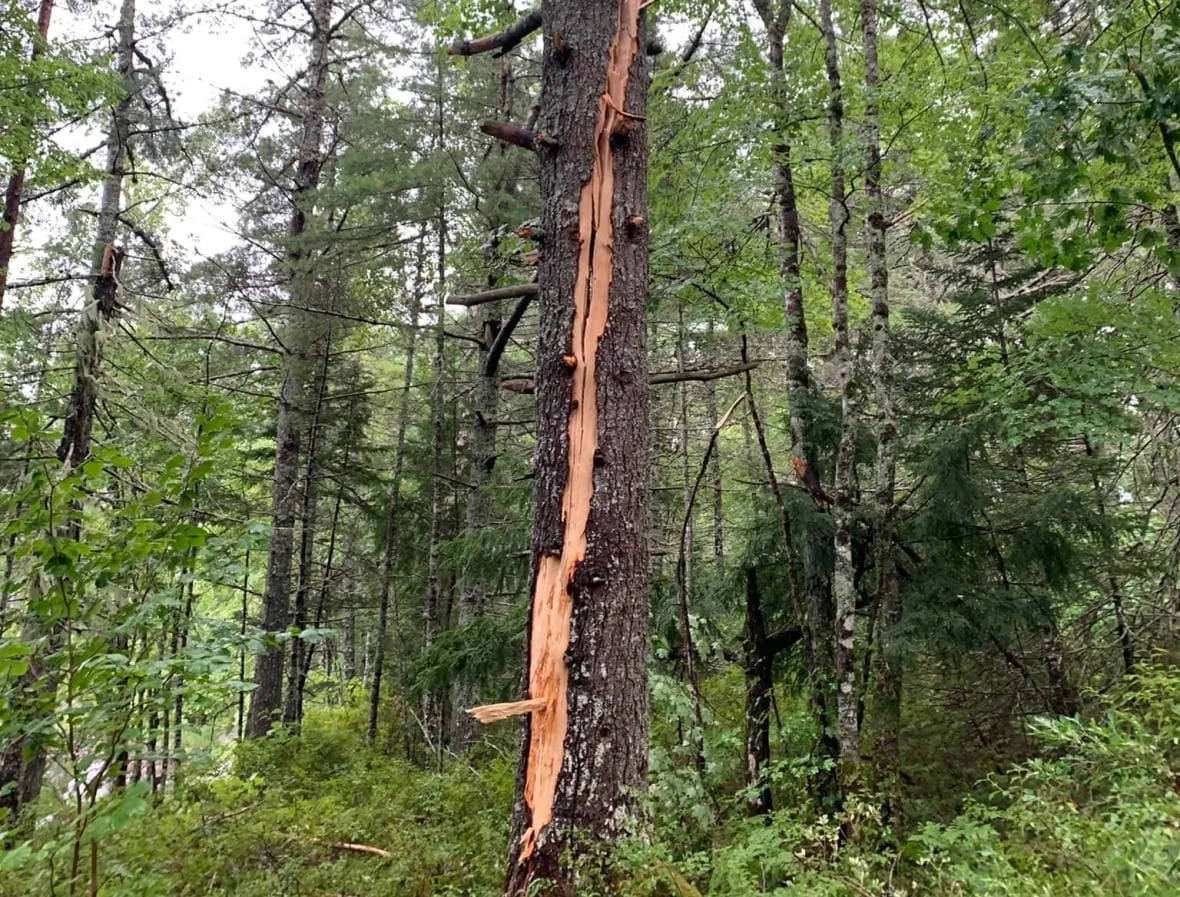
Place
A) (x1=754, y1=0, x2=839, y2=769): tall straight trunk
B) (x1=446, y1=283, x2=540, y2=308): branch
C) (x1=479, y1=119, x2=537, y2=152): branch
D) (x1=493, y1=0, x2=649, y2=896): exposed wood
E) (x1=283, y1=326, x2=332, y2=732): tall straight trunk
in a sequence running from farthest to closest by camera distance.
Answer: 1. (x1=283, y1=326, x2=332, y2=732): tall straight trunk
2. (x1=754, y1=0, x2=839, y2=769): tall straight trunk
3. (x1=446, y1=283, x2=540, y2=308): branch
4. (x1=479, y1=119, x2=537, y2=152): branch
5. (x1=493, y1=0, x2=649, y2=896): exposed wood

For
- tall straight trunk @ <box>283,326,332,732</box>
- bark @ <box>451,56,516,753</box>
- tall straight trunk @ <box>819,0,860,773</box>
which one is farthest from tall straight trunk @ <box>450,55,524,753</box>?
tall straight trunk @ <box>819,0,860,773</box>

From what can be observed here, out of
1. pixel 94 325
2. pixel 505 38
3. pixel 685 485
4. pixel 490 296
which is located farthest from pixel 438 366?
pixel 505 38

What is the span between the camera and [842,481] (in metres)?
4.81

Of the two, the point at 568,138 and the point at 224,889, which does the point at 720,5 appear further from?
the point at 224,889

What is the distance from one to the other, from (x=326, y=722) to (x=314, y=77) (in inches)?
460

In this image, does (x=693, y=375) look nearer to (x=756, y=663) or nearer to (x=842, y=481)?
(x=842, y=481)

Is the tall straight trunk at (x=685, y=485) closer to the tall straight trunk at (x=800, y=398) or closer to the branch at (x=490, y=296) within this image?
the tall straight trunk at (x=800, y=398)

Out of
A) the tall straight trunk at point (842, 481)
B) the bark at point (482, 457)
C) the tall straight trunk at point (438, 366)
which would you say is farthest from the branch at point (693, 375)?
the tall straight trunk at point (438, 366)

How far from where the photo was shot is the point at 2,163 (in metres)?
6.93

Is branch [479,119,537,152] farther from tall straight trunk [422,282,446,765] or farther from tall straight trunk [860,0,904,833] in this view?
tall straight trunk [422,282,446,765]

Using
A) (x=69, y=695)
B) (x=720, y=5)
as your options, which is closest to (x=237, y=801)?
(x=69, y=695)

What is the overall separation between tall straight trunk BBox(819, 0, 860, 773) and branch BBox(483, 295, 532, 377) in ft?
8.22

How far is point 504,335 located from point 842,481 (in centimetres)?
353

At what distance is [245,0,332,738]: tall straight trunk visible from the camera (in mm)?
9672
